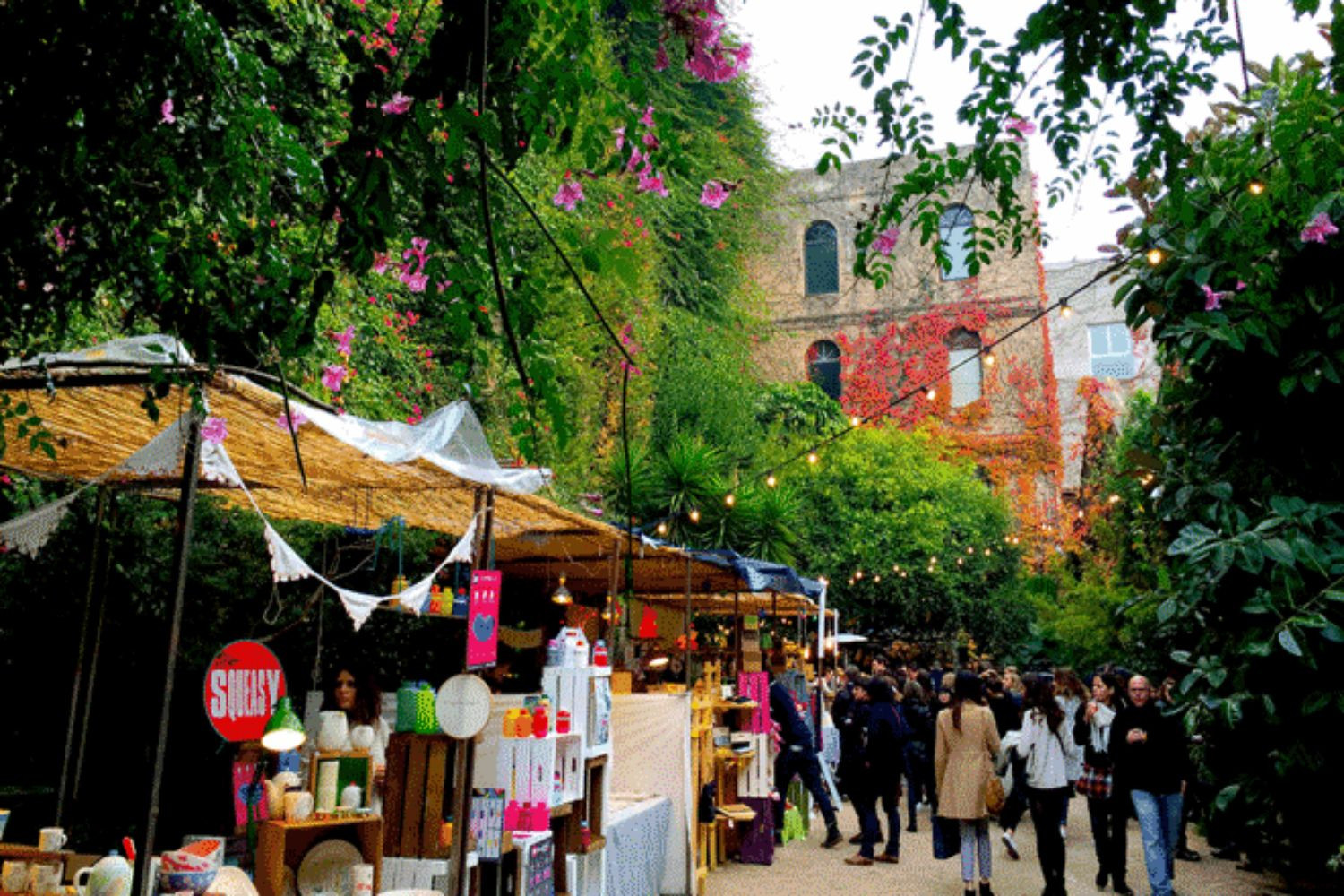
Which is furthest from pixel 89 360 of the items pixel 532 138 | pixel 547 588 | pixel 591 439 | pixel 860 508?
pixel 860 508

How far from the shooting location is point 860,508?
22500 mm

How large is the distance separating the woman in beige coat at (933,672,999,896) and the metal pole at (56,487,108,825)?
537 centimetres

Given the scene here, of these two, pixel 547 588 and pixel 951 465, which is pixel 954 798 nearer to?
pixel 547 588

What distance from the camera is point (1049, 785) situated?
711 cm

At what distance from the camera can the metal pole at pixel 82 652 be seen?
5543mm

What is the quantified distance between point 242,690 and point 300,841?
0.77 meters

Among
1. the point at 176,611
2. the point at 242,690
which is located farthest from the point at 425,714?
the point at 176,611

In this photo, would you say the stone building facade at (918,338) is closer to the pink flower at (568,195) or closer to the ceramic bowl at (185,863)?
the pink flower at (568,195)

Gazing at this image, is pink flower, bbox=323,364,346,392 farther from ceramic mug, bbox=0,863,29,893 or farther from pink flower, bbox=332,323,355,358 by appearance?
ceramic mug, bbox=0,863,29,893

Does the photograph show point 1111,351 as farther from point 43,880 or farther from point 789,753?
point 43,880

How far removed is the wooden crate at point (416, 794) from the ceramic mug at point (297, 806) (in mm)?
571

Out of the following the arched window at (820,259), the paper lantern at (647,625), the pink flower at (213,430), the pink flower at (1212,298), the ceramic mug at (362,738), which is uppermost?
the arched window at (820,259)

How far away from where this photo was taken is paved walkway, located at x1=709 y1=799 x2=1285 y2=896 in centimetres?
796

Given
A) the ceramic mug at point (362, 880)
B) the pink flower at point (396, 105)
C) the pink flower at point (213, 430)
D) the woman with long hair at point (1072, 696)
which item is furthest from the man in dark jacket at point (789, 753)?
the pink flower at point (396, 105)
